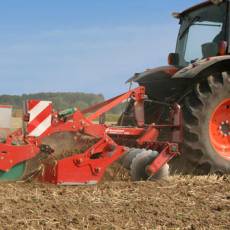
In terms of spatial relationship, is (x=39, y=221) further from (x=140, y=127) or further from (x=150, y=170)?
(x=140, y=127)

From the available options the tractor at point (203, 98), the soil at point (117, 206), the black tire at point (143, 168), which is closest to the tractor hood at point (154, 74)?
the tractor at point (203, 98)

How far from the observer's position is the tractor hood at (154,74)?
6.52m

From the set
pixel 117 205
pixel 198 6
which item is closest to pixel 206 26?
pixel 198 6

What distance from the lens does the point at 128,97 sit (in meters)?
5.79

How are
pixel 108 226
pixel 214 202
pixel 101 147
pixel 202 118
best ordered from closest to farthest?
pixel 108 226
pixel 214 202
pixel 101 147
pixel 202 118

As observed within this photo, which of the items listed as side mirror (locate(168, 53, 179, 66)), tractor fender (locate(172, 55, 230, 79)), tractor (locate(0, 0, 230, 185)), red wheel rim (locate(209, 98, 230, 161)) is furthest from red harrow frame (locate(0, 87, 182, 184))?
side mirror (locate(168, 53, 179, 66))

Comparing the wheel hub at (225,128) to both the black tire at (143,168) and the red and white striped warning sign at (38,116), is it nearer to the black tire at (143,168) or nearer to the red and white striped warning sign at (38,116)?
the black tire at (143,168)

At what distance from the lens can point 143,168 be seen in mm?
5359

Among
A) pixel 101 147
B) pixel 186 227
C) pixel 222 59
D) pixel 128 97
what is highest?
pixel 222 59

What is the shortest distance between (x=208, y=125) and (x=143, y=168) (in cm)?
104

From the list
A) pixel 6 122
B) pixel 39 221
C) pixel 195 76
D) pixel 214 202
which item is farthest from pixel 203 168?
pixel 39 221

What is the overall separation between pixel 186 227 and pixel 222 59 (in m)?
2.89

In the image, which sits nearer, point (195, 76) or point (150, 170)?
point (150, 170)

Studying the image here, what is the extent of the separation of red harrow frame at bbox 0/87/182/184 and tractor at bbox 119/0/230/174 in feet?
0.71
